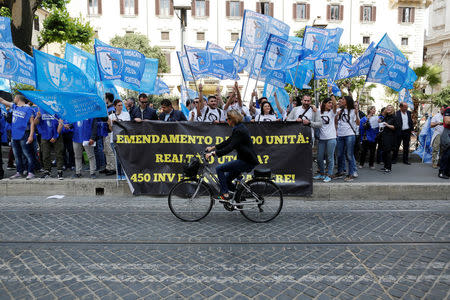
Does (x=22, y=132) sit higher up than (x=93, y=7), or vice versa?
(x=93, y=7)

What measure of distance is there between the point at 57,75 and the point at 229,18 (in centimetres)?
3702

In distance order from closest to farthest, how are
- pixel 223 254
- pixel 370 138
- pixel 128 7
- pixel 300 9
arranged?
pixel 223 254, pixel 370 138, pixel 128 7, pixel 300 9

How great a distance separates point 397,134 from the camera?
407 inches

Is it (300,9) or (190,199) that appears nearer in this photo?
(190,199)

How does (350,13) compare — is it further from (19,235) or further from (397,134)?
(19,235)

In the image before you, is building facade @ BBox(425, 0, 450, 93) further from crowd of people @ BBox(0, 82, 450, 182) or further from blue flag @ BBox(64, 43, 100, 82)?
blue flag @ BBox(64, 43, 100, 82)

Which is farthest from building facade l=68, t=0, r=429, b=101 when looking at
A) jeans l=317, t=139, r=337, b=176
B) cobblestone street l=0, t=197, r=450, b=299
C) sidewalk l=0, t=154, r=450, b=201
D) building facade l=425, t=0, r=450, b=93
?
cobblestone street l=0, t=197, r=450, b=299

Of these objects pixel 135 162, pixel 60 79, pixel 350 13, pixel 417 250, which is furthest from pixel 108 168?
pixel 350 13

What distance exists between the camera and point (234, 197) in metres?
5.83

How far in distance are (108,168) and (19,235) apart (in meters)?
3.75

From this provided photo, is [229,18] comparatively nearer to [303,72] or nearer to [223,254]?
[303,72]

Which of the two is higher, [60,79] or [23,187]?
[60,79]

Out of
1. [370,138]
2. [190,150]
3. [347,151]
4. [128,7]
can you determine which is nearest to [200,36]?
[128,7]

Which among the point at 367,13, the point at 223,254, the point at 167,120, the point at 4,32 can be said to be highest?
the point at 367,13
